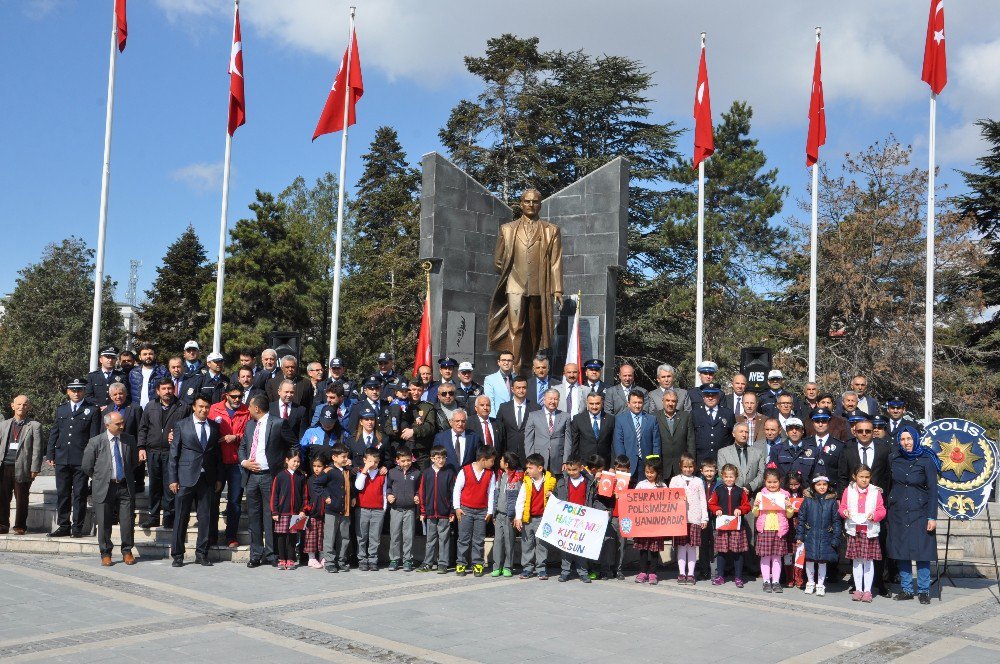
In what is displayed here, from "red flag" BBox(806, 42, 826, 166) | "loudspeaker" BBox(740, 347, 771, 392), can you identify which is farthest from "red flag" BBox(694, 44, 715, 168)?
"loudspeaker" BBox(740, 347, 771, 392)

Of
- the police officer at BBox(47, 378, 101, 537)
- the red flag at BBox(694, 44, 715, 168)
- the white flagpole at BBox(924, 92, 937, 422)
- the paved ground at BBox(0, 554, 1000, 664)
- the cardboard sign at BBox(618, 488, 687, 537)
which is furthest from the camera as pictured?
the red flag at BBox(694, 44, 715, 168)

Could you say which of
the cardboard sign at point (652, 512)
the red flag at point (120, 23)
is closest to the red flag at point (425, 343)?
the cardboard sign at point (652, 512)

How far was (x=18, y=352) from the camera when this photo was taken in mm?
48688

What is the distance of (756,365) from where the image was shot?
13.8m

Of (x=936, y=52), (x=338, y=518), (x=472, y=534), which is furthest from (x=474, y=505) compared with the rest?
(x=936, y=52)

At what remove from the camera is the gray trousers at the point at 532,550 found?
1014 centimetres

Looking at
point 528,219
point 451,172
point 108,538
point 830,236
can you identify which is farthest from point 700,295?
point 830,236

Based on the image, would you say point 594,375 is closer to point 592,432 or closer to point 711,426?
point 592,432

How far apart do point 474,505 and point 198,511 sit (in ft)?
10.8

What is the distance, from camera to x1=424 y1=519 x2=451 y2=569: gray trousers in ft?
33.9

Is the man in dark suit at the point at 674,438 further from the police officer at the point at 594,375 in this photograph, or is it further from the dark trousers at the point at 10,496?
the dark trousers at the point at 10,496

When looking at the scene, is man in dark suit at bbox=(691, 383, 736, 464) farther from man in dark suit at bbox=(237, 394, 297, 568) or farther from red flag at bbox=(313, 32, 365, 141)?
red flag at bbox=(313, 32, 365, 141)

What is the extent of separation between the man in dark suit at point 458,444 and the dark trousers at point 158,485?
3553 mm

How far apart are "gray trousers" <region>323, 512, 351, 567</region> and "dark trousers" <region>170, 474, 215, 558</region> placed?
4.67ft
